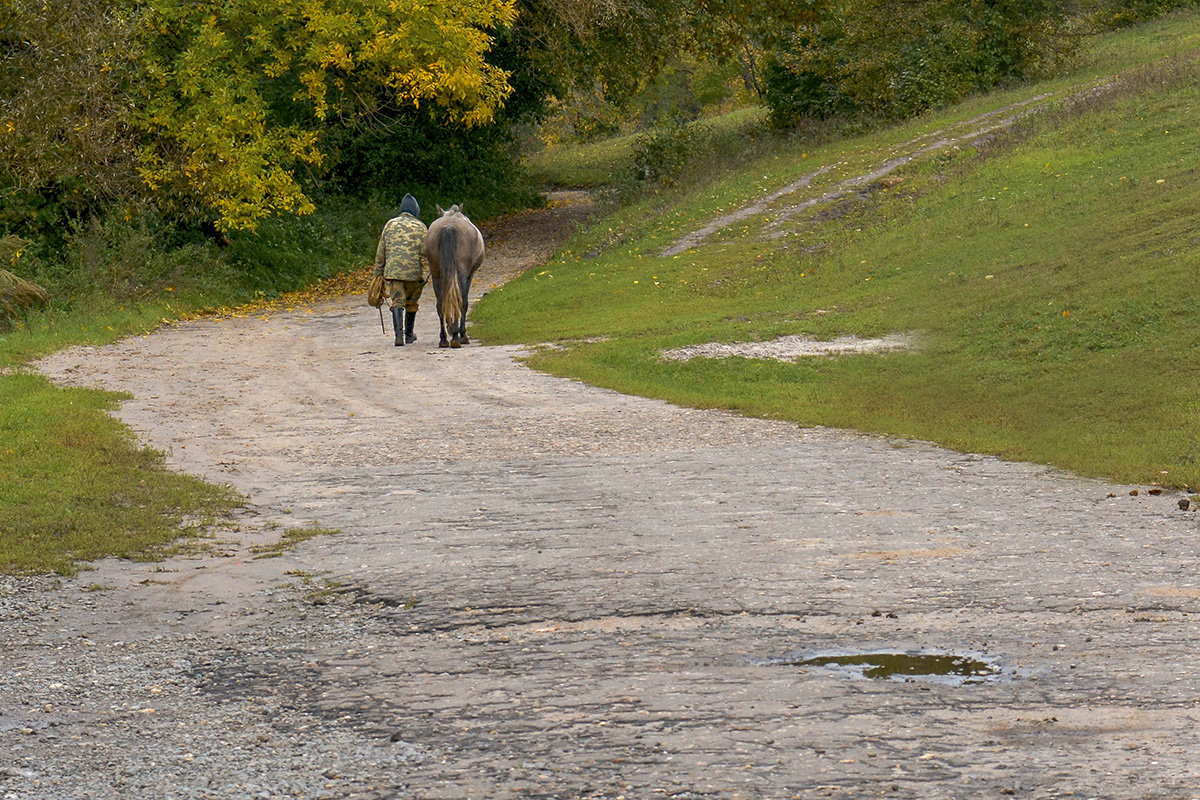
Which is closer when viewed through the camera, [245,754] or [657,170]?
[245,754]

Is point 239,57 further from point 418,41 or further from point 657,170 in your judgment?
point 657,170

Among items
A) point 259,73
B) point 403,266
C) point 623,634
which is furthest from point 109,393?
point 259,73

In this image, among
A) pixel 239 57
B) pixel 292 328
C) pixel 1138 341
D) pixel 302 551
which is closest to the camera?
pixel 302 551

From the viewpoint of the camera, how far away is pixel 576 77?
35906 millimetres

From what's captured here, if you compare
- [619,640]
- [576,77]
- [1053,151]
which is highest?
[576,77]

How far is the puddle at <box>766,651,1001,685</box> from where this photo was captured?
609 centimetres

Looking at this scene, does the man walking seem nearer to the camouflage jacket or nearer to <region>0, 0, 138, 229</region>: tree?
the camouflage jacket

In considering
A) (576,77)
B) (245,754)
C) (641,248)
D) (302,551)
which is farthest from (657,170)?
(245,754)

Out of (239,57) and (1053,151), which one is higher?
(239,57)

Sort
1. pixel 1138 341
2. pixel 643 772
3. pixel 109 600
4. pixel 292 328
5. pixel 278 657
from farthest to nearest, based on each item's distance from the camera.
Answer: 1. pixel 292 328
2. pixel 1138 341
3. pixel 109 600
4. pixel 278 657
5. pixel 643 772

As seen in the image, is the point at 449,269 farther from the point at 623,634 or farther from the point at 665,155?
the point at 665,155

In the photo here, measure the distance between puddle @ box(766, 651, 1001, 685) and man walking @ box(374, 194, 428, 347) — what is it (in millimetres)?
14368

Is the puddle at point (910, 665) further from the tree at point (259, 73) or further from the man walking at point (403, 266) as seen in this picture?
the tree at point (259, 73)

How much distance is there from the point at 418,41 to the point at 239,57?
3.48 metres
